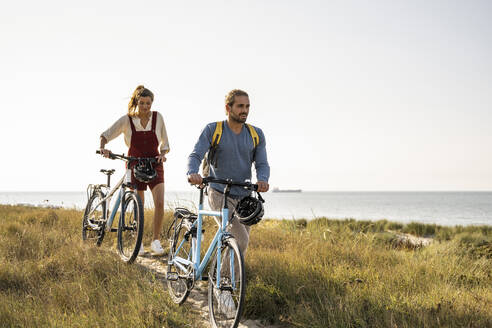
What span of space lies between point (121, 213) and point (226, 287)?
2.85 metres

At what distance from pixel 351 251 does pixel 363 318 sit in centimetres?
247

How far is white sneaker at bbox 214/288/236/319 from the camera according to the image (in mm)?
3123

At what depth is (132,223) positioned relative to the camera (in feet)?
17.7

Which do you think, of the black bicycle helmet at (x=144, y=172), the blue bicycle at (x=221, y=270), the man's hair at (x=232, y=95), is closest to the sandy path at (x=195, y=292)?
the blue bicycle at (x=221, y=270)

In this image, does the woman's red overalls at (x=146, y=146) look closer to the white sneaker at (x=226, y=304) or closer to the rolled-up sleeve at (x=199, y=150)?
the rolled-up sleeve at (x=199, y=150)

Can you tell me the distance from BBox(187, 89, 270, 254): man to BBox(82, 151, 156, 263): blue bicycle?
67.9 inches

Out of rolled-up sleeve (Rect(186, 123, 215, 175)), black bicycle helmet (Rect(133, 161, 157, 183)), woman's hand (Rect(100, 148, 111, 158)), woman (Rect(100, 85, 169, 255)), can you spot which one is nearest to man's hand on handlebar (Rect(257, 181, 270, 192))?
rolled-up sleeve (Rect(186, 123, 215, 175))

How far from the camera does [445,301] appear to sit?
3.71m

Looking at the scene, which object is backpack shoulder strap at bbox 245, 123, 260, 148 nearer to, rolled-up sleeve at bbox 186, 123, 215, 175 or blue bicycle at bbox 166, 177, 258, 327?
rolled-up sleeve at bbox 186, 123, 215, 175

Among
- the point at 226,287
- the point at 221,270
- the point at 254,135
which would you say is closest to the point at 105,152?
the point at 254,135

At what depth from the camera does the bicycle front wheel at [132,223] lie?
5113 mm

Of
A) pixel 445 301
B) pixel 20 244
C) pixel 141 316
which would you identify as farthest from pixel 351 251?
pixel 20 244

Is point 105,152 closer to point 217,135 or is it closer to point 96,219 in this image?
point 96,219

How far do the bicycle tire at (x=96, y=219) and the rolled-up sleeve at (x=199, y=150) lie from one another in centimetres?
294
